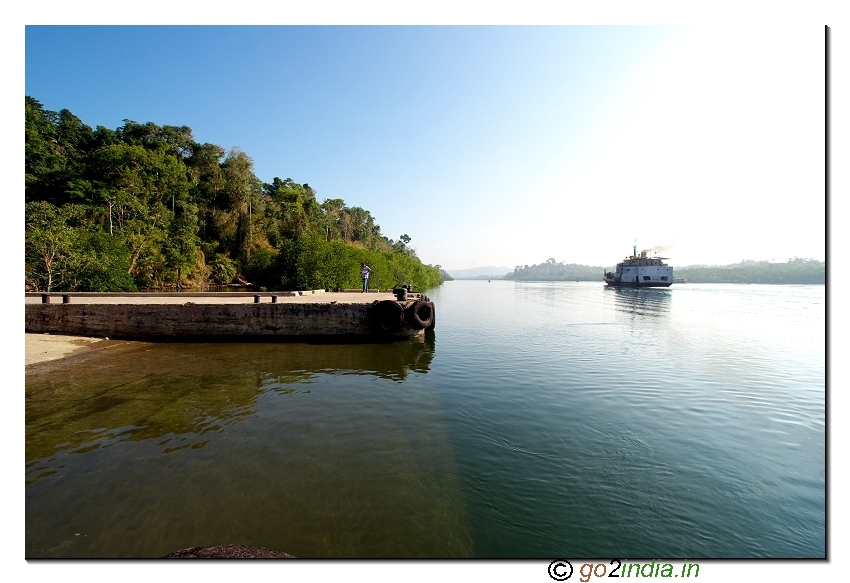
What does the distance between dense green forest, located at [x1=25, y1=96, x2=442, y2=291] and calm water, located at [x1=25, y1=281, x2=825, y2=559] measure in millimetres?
14009

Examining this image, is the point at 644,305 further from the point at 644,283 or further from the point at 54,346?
the point at 54,346

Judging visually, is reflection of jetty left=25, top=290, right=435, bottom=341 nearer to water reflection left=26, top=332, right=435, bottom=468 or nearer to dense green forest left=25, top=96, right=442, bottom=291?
water reflection left=26, top=332, right=435, bottom=468

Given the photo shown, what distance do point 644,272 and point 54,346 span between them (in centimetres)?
7160

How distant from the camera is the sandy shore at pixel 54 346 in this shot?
11.0 m

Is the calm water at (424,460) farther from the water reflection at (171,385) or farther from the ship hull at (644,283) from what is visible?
the ship hull at (644,283)

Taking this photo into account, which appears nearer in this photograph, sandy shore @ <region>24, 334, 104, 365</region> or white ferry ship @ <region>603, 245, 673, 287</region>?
sandy shore @ <region>24, 334, 104, 365</region>

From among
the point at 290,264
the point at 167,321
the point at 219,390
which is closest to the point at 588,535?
the point at 219,390

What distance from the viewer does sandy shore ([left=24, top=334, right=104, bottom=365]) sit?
11.0 m

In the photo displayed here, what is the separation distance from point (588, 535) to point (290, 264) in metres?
34.9

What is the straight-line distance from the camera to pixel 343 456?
5473 mm

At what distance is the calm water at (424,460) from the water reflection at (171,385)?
6 centimetres

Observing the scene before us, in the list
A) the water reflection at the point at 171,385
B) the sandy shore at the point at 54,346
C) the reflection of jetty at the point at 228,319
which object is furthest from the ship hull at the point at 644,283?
the sandy shore at the point at 54,346

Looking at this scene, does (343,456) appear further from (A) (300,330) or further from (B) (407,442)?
(A) (300,330)

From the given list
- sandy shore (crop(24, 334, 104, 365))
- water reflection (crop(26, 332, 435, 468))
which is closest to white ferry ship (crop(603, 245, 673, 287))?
water reflection (crop(26, 332, 435, 468))
